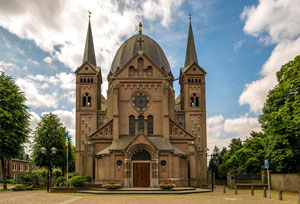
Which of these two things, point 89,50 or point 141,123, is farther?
point 89,50

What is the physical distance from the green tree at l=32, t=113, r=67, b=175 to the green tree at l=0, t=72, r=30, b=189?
1130 cm

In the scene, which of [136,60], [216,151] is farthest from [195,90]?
[216,151]

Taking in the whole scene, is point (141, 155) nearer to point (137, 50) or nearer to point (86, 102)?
point (86, 102)

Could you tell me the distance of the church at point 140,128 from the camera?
134 feet

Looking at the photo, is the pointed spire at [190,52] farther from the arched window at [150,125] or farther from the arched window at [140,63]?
the arched window at [150,125]

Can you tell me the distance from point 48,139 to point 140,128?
2002 cm

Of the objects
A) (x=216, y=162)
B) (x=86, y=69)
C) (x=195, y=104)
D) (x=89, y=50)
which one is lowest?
(x=216, y=162)

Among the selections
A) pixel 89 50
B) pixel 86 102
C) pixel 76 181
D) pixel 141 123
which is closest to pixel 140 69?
pixel 141 123

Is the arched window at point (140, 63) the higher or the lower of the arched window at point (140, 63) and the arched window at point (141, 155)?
the higher

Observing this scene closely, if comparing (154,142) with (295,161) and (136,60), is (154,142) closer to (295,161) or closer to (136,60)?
(136,60)

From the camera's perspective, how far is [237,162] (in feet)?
216

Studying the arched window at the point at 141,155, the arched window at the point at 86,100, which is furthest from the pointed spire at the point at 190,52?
the arched window at the point at 141,155

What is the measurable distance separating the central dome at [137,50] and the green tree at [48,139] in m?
14.9

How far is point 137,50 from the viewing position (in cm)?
5628
